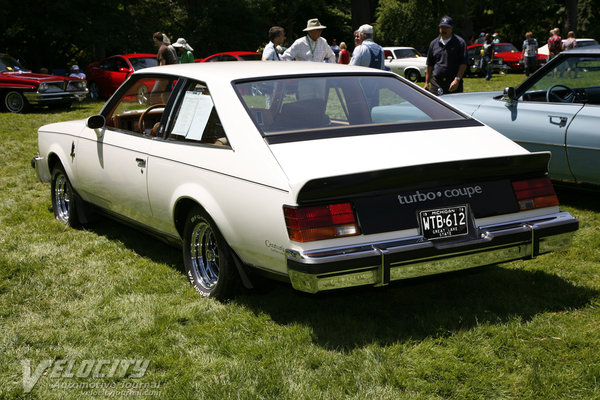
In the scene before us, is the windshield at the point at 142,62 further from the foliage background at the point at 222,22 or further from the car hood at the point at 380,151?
the car hood at the point at 380,151

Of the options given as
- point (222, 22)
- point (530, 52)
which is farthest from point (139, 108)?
point (222, 22)

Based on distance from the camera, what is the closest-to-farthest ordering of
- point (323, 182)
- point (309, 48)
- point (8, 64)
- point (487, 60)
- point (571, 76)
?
point (323, 182)
point (571, 76)
point (309, 48)
point (8, 64)
point (487, 60)

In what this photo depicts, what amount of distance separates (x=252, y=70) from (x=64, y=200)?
2831mm

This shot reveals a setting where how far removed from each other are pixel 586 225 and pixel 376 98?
254 cm

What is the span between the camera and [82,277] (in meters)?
4.95

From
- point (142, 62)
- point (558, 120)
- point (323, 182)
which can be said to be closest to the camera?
point (323, 182)

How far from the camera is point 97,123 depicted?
542cm

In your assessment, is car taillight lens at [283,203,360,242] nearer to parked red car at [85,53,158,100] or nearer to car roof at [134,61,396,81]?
car roof at [134,61,396,81]

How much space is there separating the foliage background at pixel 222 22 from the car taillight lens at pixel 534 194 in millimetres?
23474

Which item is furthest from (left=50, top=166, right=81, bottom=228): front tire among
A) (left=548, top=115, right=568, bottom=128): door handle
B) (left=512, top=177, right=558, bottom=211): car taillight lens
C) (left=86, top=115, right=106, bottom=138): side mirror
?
(left=548, top=115, right=568, bottom=128): door handle

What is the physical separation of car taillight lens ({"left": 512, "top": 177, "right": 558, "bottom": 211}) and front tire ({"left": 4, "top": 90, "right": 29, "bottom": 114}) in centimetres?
1539

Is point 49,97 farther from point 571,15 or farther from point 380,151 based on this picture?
point 571,15

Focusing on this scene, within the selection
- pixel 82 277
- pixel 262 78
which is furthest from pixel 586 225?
pixel 82 277

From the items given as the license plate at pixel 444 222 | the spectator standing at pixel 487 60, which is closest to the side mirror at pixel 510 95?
the license plate at pixel 444 222
